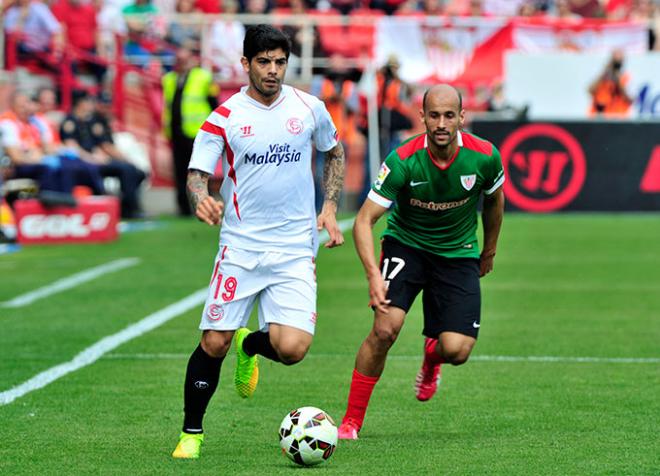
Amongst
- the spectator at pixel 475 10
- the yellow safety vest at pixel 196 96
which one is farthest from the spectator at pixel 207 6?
the yellow safety vest at pixel 196 96

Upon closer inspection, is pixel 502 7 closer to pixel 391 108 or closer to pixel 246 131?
pixel 391 108

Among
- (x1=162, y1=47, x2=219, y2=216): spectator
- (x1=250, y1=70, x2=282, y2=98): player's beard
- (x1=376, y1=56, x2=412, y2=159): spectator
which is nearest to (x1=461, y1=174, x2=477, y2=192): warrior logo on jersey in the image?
(x1=250, y1=70, x2=282, y2=98): player's beard

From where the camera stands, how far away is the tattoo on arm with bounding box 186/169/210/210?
22.5 feet

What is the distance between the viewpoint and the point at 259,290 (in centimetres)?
704

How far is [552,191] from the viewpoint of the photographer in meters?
22.1

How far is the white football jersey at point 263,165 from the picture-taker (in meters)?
6.95

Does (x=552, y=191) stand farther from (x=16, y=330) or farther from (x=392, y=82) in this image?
(x=16, y=330)

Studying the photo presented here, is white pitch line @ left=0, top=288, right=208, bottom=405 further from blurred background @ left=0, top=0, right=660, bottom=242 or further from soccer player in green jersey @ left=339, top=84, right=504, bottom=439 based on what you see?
blurred background @ left=0, top=0, right=660, bottom=242

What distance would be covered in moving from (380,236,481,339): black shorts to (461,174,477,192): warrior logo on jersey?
0.47 m

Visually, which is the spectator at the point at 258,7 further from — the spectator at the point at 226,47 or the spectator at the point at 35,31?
the spectator at the point at 35,31

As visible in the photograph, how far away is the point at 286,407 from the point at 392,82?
15.1m

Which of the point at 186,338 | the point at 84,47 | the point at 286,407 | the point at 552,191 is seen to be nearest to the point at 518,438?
the point at 286,407

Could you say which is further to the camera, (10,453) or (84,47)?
(84,47)

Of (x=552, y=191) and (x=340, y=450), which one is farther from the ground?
(x=340, y=450)
